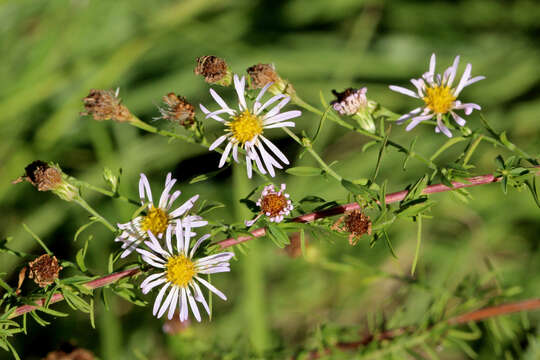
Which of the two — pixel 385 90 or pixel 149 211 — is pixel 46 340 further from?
pixel 385 90

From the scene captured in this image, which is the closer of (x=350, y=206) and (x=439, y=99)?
(x=350, y=206)

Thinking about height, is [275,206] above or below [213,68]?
below

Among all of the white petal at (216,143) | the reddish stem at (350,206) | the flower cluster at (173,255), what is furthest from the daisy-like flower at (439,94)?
the flower cluster at (173,255)

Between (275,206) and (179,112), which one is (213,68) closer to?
(179,112)

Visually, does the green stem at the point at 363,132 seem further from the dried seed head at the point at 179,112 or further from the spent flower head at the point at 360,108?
the dried seed head at the point at 179,112

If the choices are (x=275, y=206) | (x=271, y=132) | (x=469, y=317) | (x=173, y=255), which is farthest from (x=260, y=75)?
(x=271, y=132)

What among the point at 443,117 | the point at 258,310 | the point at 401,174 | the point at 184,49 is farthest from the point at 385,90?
the point at 443,117
